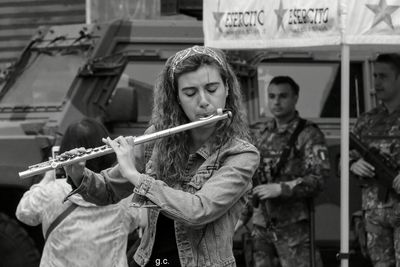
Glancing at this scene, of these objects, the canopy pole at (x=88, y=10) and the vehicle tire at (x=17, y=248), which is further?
the canopy pole at (x=88, y=10)

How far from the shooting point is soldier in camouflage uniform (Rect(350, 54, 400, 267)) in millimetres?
6716

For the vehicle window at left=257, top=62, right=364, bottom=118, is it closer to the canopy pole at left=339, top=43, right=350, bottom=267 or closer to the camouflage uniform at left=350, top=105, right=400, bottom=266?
the camouflage uniform at left=350, top=105, right=400, bottom=266

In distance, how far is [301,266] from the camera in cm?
718

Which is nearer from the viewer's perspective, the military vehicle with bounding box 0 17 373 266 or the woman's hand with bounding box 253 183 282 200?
the woman's hand with bounding box 253 183 282 200

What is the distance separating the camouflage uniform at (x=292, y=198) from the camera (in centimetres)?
720

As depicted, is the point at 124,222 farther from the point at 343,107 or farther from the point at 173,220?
the point at 173,220

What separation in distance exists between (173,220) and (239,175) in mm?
263

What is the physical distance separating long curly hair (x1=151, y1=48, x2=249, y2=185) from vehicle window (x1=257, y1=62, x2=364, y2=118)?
4.47 metres

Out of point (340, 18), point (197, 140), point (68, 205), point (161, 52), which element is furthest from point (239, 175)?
point (161, 52)

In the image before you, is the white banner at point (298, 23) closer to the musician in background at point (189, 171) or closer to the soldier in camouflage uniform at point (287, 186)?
the soldier in camouflage uniform at point (287, 186)

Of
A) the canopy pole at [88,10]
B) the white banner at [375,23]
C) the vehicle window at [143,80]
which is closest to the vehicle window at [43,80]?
the vehicle window at [143,80]

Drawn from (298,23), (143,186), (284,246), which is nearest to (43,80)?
(284,246)

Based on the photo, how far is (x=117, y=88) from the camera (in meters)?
7.76

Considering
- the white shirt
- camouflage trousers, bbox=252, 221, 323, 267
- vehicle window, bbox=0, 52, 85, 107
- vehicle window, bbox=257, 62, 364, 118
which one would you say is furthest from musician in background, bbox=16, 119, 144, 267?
vehicle window, bbox=257, 62, 364, 118
